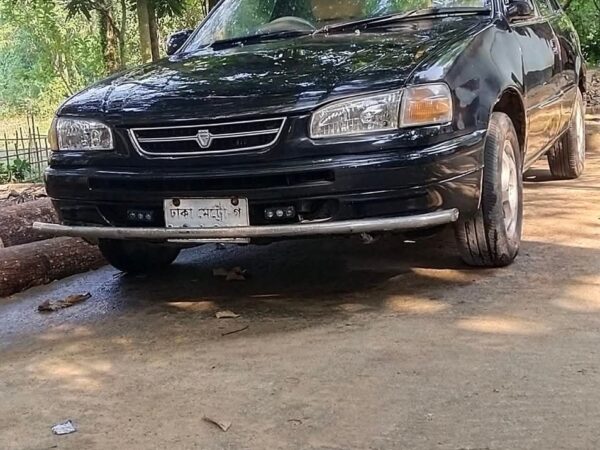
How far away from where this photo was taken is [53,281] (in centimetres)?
517

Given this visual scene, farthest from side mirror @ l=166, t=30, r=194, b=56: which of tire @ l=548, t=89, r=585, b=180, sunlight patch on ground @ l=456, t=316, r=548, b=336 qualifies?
tire @ l=548, t=89, r=585, b=180

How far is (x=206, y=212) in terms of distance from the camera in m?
3.71

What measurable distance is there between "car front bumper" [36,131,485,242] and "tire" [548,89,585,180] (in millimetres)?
3104

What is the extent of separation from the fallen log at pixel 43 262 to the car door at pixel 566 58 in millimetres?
3356

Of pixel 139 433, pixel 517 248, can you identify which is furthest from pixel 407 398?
pixel 517 248

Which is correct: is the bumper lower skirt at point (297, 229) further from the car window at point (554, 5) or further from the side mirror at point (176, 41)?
the car window at point (554, 5)

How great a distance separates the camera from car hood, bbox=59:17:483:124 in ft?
11.8

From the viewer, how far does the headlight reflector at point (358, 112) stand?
3.55 metres

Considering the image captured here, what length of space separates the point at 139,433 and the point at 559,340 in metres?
1.68

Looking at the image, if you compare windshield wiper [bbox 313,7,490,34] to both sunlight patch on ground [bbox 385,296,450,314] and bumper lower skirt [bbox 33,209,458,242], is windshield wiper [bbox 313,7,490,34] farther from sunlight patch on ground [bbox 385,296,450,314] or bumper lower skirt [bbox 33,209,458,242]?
sunlight patch on ground [bbox 385,296,450,314]

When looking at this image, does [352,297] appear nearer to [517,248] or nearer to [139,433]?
[517,248]

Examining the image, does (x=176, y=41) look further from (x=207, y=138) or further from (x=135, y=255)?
(x=207, y=138)

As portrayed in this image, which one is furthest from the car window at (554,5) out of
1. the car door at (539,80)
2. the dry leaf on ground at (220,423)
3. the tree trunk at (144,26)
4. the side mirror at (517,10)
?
the tree trunk at (144,26)

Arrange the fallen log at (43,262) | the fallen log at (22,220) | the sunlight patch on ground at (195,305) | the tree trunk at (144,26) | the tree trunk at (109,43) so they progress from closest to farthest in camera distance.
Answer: the sunlight patch on ground at (195,305) < the fallen log at (43,262) < the fallen log at (22,220) < the tree trunk at (144,26) < the tree trunk at (109,43)
